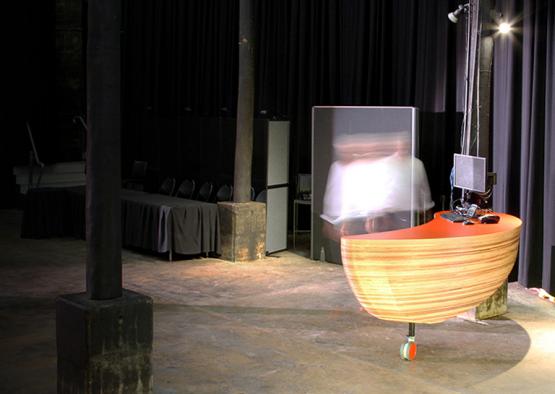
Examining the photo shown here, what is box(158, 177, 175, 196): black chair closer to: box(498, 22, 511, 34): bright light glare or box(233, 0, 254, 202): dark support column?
box(233, 0, 254, 202): dark support column

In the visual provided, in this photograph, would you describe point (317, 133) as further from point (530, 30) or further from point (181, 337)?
point (181, 337)

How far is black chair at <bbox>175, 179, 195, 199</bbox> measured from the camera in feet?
41.8

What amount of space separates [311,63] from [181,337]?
608 centimetres

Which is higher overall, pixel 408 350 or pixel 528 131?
pixel 528 131

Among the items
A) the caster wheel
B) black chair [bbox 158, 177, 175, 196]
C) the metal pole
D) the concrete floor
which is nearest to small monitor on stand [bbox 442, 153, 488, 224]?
the concrete floor

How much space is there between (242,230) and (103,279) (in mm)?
5240

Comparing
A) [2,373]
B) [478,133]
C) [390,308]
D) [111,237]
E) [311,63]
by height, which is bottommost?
[2,373]

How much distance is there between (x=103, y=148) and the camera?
538 cm

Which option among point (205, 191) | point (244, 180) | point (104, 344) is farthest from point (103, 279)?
point (205, 191)

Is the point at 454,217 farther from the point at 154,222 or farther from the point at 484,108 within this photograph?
the point at 154,222

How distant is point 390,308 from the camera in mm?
6652

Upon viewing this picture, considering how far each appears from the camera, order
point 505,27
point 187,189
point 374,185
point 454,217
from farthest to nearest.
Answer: point 187,189
point 374,185
point 505,27
point 454,217

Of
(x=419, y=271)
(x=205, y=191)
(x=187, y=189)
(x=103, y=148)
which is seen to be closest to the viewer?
(x=103, y=148)

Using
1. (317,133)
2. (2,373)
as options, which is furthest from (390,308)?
(317,133)
